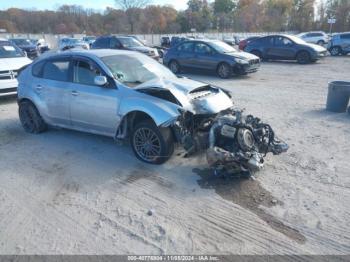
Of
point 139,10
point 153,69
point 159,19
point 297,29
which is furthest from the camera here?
point 159,19

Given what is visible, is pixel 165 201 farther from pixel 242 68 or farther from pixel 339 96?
pixel 242 68

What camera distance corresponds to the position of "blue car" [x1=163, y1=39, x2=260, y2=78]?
42.4 feet

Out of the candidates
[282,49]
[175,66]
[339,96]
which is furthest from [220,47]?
[339,96]

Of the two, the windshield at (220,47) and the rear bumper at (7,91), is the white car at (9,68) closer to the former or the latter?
the rear bumper at (7,91)

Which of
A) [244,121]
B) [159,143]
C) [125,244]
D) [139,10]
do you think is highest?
[139,10]

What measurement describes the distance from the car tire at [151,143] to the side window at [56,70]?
193cm

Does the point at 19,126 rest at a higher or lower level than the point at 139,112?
lower

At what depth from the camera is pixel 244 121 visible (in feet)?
15.7

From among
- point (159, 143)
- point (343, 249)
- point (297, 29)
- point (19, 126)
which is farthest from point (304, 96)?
point (297, 29)

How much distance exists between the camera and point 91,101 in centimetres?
537

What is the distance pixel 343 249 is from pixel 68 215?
301cm

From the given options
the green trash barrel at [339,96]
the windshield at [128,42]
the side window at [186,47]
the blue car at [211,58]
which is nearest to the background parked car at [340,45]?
the blue car at [211,58]

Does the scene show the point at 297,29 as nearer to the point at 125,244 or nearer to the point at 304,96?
the point at 304,96

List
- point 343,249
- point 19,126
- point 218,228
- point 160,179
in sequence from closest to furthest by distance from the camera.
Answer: point 343,249
point 218,228
point 160,179
point 19,126
